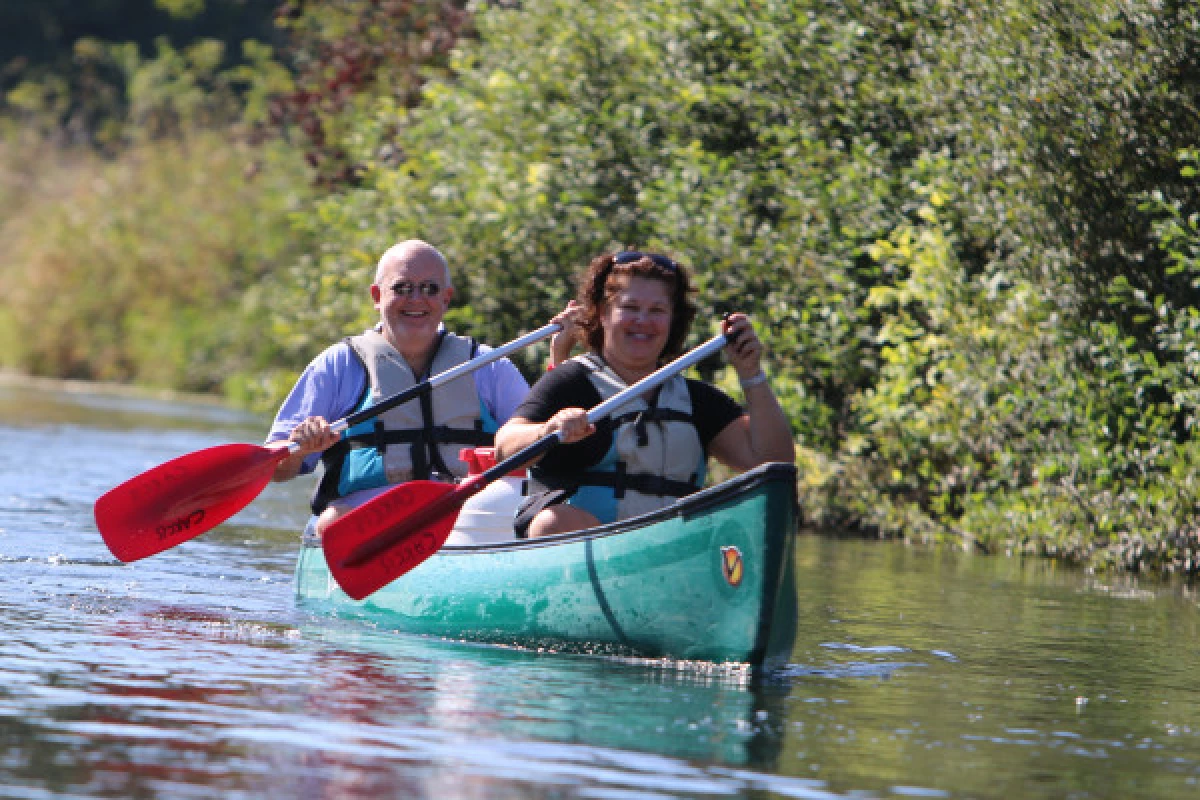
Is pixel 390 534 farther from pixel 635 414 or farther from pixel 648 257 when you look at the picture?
pixel 648 257

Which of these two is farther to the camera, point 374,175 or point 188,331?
point 188,331

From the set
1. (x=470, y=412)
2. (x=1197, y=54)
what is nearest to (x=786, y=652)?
(x=470, y=412)

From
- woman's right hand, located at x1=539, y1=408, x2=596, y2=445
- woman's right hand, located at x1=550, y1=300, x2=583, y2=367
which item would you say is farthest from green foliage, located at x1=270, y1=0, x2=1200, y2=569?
woman's right hand, located at x1=539, y1=408, x2=596, y2=445

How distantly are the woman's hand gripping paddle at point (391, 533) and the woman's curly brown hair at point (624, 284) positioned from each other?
0.32 meters

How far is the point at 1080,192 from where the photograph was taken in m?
10.6

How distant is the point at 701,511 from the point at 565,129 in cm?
869

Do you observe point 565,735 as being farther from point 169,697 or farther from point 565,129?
point 565,129

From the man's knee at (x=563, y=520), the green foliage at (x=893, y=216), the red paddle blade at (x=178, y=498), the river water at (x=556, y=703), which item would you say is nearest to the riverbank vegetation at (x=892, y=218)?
the green foliage at (x=893, y=216)

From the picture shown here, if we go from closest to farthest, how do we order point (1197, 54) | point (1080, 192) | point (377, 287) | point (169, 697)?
point (169, 697)
point (377, 287)
point (1197, 54)
point (1080, 192)

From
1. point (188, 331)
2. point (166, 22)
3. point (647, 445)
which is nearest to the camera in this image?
point (647, 445)

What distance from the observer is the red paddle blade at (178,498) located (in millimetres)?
7820

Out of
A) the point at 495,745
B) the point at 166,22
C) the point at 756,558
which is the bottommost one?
the point at 495,745

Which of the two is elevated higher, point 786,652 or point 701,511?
point 701,511

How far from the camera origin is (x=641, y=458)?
21.4 feet
